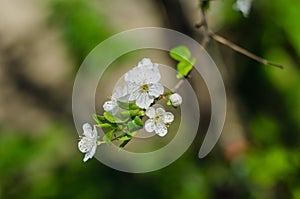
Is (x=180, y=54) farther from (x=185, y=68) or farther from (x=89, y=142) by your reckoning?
(x=89, y=142)

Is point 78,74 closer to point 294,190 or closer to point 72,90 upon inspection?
point 72,90

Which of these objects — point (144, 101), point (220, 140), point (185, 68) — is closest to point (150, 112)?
point (144, 101)

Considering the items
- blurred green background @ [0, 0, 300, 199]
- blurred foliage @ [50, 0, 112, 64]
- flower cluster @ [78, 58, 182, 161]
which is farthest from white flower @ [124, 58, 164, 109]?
blurred foliage @ [50, 0, 112, 64]

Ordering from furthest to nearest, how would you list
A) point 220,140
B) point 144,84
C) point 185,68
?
point 220,140 → point 185,68 → point 144,84

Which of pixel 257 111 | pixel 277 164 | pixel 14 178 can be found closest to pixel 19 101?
pixel 14 178

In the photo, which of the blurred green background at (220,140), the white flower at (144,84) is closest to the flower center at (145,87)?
the white flower at (144,84)

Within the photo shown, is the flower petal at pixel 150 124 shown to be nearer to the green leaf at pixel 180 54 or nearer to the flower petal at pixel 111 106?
the flower petal at pixel 111 106
